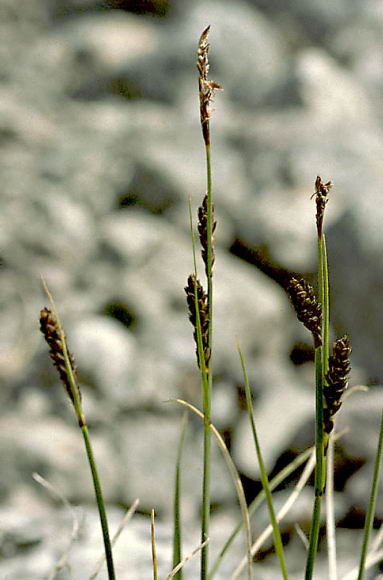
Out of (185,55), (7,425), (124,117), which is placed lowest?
(7,425)

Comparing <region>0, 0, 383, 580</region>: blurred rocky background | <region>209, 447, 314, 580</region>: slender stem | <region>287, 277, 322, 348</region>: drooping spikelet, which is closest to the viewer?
<region>287, 277, 322, 348</region>: drooping spikelet

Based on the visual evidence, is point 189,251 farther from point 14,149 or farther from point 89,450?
point 89,450

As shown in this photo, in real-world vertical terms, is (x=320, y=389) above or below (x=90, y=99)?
below

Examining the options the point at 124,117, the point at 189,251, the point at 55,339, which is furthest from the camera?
the point at 124,117

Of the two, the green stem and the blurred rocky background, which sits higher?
the blurred rocky background

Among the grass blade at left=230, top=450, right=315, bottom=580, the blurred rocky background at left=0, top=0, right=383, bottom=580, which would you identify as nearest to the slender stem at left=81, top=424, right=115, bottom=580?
the grass blade at left=230, top=450, right=315, bottom=580

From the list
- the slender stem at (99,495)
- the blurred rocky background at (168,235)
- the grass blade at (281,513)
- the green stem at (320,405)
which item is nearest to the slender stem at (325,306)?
the green stem at (320,405)

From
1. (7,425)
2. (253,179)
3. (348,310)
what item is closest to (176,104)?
(253,179)

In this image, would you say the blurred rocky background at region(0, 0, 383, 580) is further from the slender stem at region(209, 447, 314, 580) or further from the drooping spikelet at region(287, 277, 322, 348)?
the drooping spikelet at region(287, 277, 322, 348)
